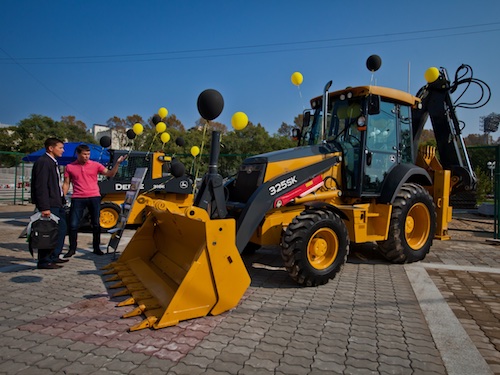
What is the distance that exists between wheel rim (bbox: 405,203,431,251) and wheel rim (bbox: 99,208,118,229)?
22.8ft

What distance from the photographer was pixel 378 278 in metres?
5.11

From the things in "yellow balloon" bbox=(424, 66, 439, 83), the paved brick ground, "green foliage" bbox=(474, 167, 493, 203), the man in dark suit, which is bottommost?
the paved brick ground

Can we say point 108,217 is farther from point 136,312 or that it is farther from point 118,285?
point 136,312

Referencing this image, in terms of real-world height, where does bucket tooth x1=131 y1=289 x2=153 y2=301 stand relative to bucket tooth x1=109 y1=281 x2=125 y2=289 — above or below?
above

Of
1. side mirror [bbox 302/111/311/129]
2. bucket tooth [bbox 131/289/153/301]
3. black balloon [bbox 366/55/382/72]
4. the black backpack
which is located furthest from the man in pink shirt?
black balloon [bbox 366/55/382/72]

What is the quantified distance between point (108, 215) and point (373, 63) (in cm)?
715

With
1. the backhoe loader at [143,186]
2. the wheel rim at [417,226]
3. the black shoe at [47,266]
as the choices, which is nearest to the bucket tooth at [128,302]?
the black shoe at [47,266]

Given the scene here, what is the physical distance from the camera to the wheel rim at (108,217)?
9.12 meters

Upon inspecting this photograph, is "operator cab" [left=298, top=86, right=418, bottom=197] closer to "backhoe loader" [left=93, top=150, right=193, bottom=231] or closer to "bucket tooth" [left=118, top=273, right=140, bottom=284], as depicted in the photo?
"bucket tooth" [left=118, top=273, right=140, bottom=284]

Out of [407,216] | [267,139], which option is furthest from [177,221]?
[267,139]

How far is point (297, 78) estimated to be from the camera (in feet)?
20.4

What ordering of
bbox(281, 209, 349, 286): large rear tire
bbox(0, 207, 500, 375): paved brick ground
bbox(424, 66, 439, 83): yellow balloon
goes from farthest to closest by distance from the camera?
bbox(424, 66, 439, 83): yellow balloon, bbox(281, 209, 349, 286): large rear tire, bbox(0, 207, 500, 375): paved brick ground

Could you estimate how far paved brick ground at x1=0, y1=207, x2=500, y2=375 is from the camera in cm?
267

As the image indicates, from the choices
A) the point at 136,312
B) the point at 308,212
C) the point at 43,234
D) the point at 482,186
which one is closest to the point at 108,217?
the point at 43,234
